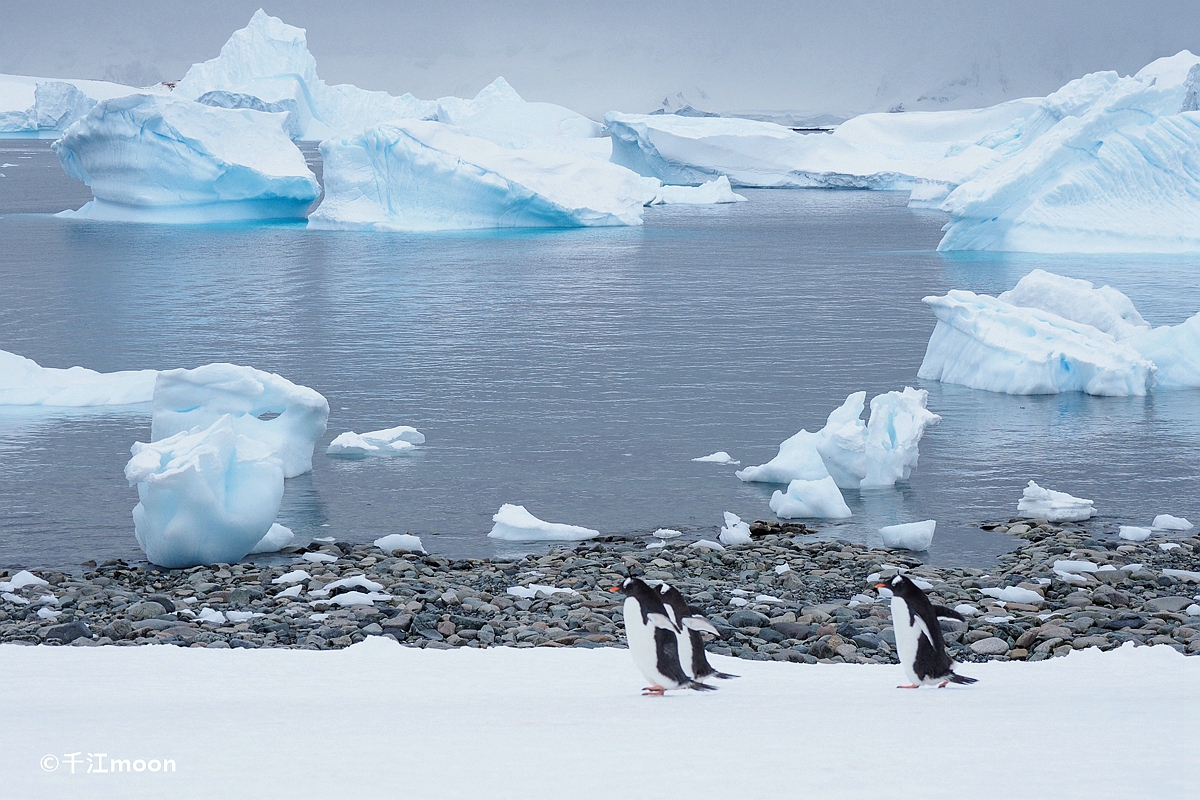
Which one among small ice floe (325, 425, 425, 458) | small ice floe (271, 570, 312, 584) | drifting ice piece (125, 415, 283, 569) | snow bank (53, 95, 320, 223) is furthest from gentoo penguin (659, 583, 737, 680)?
snow bank (53, 95, 320, 223)

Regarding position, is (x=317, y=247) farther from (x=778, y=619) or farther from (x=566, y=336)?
(x=778, y=619)

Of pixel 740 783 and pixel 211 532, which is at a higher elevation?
pixel 740 783

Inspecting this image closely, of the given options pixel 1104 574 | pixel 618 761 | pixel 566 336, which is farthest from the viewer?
pixel 566 336

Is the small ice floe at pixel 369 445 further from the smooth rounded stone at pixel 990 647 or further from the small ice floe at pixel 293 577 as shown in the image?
the smooth rounded stone at pixel 990 647

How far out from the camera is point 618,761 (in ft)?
10.4

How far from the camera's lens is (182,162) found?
31.8 m

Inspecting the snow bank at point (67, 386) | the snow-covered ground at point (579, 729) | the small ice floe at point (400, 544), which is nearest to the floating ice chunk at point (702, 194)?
the snow bank at point (67, 386)

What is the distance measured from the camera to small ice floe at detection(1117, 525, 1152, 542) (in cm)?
833

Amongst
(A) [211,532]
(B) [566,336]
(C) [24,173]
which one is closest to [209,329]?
(B) [566,336]

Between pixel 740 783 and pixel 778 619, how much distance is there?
355 cm

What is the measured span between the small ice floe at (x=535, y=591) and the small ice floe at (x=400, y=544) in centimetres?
117

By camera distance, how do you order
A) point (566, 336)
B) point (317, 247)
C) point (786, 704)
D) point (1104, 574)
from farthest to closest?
1. point (317, 247)
2. point (566, 336)
3. point (1104, 574)
4. point (786, 704)

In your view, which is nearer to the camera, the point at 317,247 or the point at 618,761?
the point at 618,761

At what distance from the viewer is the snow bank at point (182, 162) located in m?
30.8
